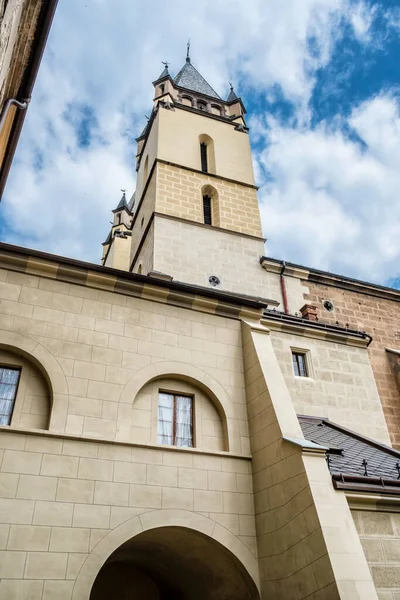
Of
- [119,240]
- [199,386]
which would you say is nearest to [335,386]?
[199,386]

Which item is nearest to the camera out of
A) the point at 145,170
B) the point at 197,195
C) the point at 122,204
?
the point at 197,195

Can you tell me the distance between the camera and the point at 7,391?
863 cm

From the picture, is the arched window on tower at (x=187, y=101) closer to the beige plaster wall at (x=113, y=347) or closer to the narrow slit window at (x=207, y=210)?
the narrow slit window at (x=207, y=210)

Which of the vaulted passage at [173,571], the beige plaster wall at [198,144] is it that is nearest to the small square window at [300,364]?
the vaulted passage at [173,571]

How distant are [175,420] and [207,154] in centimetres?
1729

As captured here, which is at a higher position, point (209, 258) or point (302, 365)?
point (209, 258)

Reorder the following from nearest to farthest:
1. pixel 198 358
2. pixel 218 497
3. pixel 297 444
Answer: pixel 297 444, pixel 218 497, pixel 198 358

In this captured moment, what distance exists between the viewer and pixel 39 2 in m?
7.09

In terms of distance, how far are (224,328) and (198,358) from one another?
106 centimetres

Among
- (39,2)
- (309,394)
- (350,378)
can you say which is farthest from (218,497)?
(39,2)

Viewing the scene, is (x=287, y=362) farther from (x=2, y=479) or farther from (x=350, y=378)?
(x=2, y=479)

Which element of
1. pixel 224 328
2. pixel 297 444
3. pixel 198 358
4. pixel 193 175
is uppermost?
pixel 193 175

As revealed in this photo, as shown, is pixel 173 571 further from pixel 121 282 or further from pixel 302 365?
pixel 302 365

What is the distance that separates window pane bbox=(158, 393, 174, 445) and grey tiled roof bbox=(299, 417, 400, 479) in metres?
2.97
